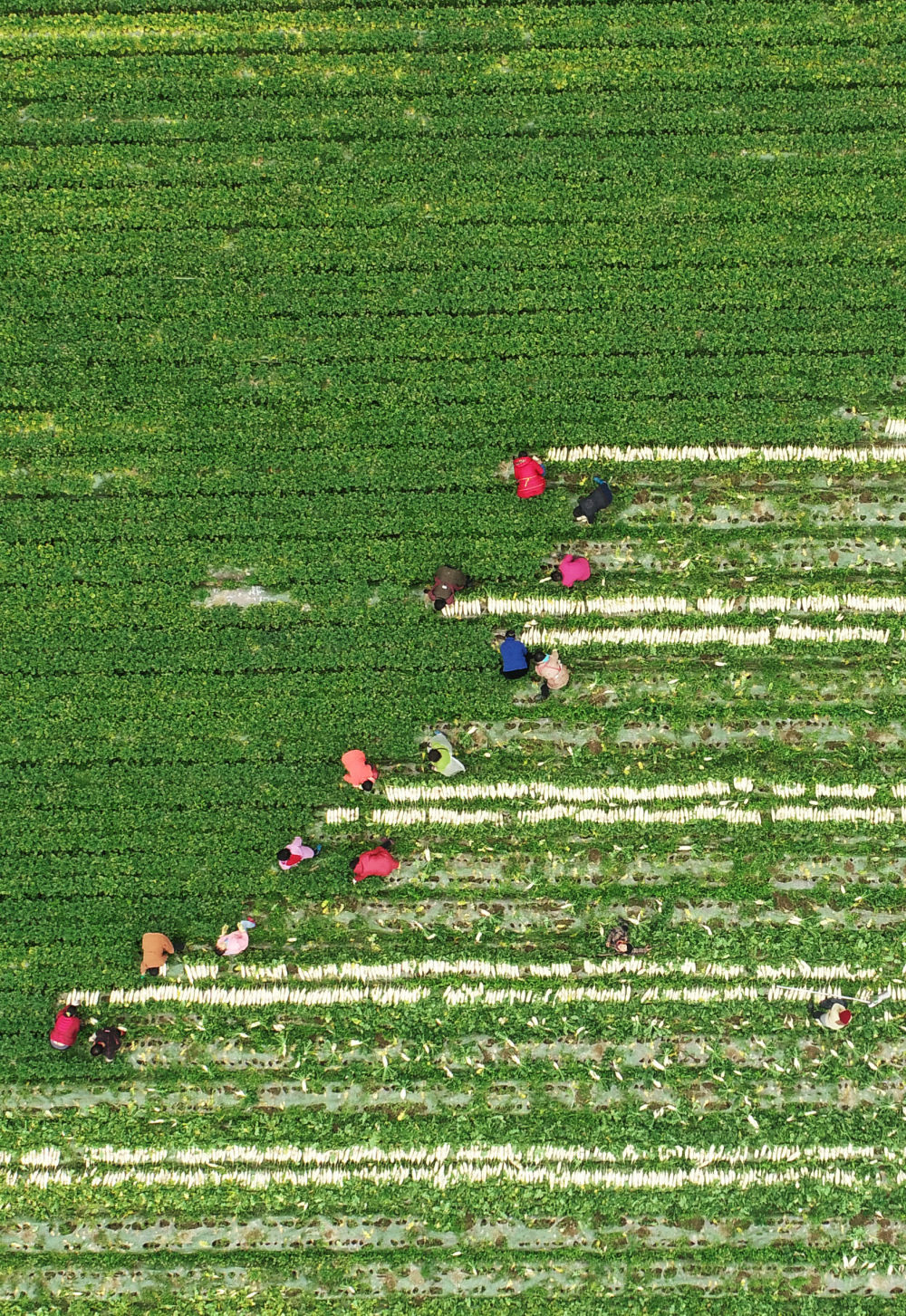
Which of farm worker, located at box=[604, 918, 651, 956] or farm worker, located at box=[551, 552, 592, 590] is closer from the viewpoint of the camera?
farm worker, located at box=[604, 918, 651, 956]

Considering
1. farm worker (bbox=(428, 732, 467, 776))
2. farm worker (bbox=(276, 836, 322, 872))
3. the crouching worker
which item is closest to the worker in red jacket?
farm worker (bbox=(276, 836, 322, 872))

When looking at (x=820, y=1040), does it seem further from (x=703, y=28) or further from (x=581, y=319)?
(x=703, y=28)

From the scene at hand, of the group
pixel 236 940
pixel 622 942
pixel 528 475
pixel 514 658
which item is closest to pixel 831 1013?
pixel 622 942

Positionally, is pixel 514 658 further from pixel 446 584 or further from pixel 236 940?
pixel 236 940

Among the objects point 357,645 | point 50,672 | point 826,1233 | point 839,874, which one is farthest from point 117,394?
point 826,1233

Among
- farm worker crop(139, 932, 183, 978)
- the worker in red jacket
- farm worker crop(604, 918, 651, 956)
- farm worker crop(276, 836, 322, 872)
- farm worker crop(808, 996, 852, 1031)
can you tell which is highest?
A: farm worker crop(276, 836, 322, 872)

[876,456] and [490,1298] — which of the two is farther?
[876,456]

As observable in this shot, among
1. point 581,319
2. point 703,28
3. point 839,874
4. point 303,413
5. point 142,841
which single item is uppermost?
point 703,28

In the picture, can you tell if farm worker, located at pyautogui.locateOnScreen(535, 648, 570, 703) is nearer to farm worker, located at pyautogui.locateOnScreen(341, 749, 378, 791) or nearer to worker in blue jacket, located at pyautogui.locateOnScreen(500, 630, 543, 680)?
worker in blue jacket, located at pyautogui.locateOnScreen(500, 630, 543, 680)
